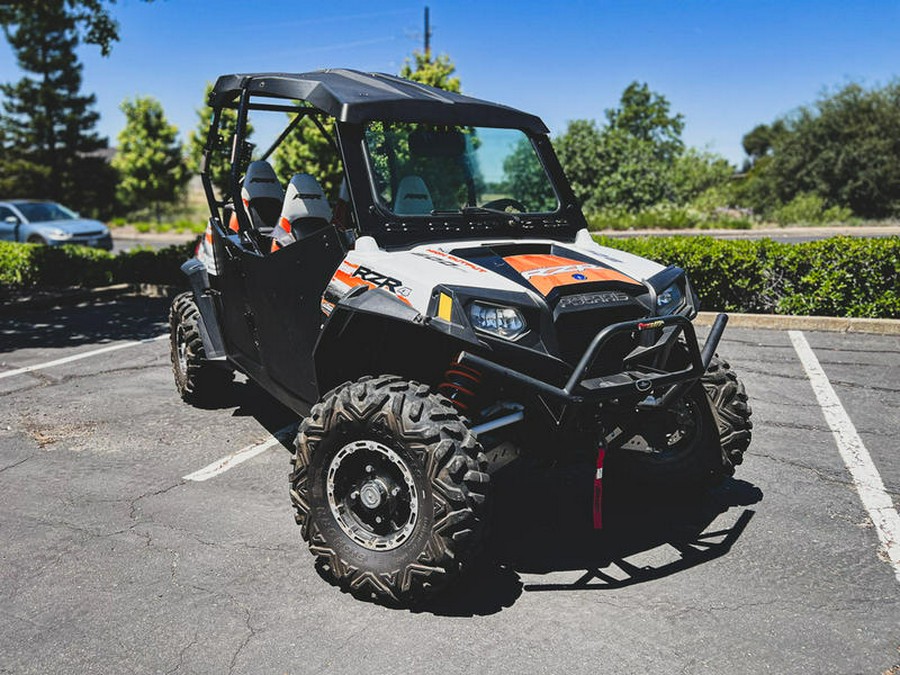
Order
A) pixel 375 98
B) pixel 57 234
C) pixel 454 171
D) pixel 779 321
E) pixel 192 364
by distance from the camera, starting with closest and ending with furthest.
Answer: pixel 375 98 < pixel 454 171 < pixel 192 364 < pixel 779 321 < pixel 57 234

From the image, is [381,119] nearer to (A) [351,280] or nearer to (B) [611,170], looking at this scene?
(A) [351,280]

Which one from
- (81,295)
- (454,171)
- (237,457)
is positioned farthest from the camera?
(81,295)

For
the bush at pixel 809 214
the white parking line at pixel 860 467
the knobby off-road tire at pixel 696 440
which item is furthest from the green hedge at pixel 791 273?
the bush at pixel 809 214

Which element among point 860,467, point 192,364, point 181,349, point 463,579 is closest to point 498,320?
point 463,579

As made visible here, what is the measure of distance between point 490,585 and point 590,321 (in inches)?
52.6

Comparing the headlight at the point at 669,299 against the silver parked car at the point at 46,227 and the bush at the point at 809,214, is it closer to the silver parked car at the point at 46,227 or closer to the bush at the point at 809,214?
the silver parked car at the point at 46,227

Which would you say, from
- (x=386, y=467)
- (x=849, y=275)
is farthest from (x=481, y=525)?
(x=849, y=275)

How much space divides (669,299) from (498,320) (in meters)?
1.05

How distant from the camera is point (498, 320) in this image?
3512mm

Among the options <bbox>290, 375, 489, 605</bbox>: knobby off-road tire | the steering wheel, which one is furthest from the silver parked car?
<bbox>290, 375, 489, 605</bbox>: knobby off-road tire

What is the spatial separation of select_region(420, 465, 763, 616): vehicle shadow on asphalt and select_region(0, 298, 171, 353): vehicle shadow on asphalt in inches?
252

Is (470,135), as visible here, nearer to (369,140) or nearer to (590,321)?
(369,140)

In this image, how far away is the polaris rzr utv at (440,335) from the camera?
343 cm

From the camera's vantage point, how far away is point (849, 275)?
9430 mm
